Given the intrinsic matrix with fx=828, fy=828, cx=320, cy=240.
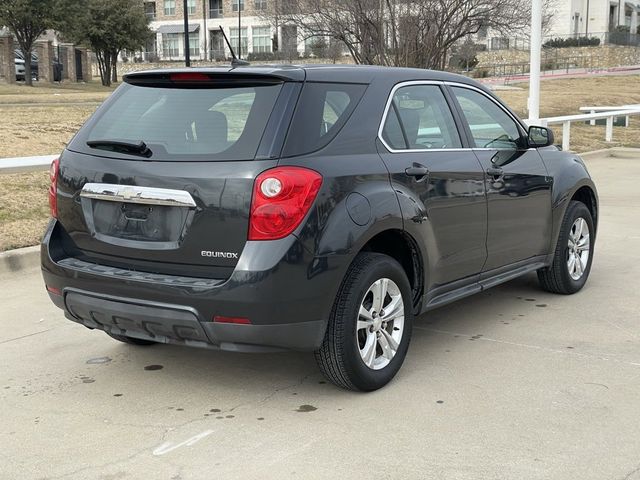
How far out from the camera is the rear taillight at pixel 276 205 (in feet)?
12.7

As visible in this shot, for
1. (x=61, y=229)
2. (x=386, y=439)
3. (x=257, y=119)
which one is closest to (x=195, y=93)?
(x=257, y=119)

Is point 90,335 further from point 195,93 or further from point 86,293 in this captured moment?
point 195,93

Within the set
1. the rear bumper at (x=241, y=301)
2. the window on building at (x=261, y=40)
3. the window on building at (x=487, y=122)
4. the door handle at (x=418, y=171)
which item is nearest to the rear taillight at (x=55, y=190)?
the rear bumper at (x=241, y=301)

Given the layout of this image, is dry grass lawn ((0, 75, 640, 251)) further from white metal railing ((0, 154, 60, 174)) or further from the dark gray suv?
the dark gray suv

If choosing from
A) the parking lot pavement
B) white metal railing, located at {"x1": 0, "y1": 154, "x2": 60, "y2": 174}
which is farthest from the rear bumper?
white metal railing, located at {"x1": 0, "y1": 154, "x2": 60, "y2": 174}

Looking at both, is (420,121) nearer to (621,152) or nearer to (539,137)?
(539,137)

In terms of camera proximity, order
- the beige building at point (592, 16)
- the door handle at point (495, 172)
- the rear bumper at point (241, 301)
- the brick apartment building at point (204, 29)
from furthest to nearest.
→ the brick apartment building at point (204, 29), the beige building at point (592, 16), the door handle at point (495, 172), the rear bumper at point (241, 301)

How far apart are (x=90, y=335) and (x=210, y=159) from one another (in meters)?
2.12

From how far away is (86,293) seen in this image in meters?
4.27

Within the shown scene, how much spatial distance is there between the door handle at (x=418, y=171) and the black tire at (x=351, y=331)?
0.50m

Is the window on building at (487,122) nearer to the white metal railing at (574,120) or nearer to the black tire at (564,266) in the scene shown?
the black tire at (564,266)

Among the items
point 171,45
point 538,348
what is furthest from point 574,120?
point 171,45

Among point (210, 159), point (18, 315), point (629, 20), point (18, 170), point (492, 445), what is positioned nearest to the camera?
point (492, 445)

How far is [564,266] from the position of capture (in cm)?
628
